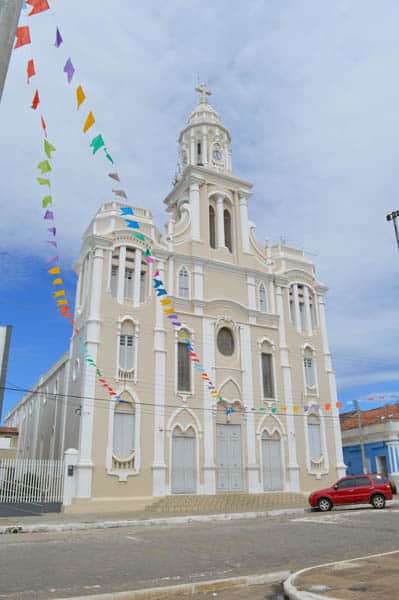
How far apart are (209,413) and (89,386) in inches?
244

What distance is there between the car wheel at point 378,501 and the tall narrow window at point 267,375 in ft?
27.2

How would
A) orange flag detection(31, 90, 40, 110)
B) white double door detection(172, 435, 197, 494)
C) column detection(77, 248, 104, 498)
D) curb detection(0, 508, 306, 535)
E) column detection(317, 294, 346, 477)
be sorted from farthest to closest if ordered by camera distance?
column detection(317, 294, 346, 477), white double door detection(172, 435, 197, 494), column detection(77, 248, 104, 498), curb detection(0, 508, 306, 535), orange flag detection(31, 90, 40, 110)

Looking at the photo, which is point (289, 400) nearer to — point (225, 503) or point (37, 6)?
point (225, 503)

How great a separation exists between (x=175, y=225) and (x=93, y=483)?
558 inches

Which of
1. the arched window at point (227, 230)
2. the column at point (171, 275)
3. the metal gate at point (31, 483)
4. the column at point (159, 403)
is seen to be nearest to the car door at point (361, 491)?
the column at point (159, 403)

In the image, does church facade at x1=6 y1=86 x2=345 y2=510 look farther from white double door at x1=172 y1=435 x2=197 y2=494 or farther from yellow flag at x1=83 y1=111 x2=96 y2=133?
yellow flag at x1=83 y1=111 x2=96 y2=133

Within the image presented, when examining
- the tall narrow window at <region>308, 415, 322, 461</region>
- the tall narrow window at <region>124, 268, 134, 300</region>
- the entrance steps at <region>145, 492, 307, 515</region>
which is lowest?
the entrance steps at <region>145, 492, 307, 515</region>

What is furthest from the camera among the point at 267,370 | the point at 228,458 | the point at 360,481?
the point at 267,370

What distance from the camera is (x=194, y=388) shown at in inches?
942

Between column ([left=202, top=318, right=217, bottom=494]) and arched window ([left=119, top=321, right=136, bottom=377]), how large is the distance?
12.5ft

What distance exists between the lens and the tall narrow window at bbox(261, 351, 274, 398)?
26.3 metres

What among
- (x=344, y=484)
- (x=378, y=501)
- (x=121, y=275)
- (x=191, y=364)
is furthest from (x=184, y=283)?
(x=378, y=501)

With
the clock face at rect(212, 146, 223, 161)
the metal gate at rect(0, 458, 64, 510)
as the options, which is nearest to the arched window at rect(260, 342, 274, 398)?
the metal gate at rect(0, 458, 64, 510)

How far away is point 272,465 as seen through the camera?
24812mm
